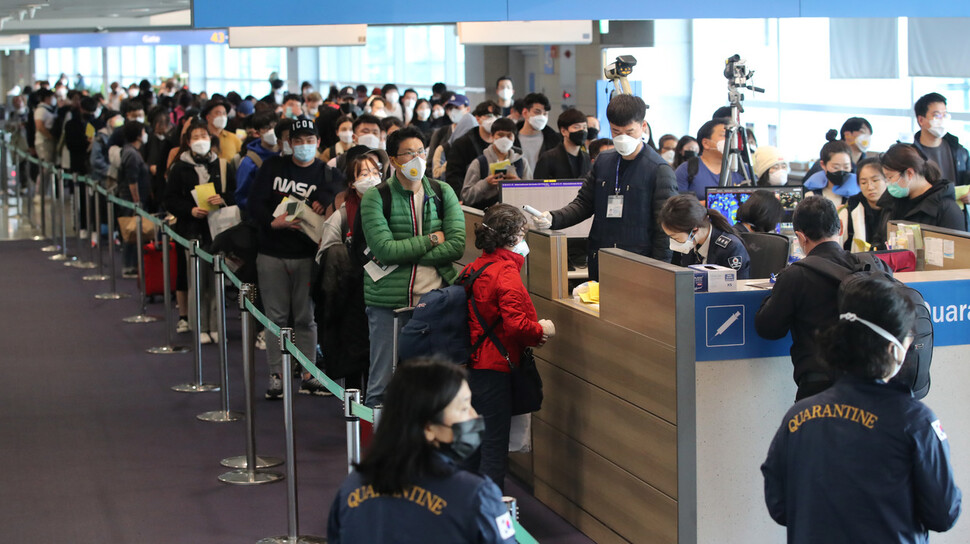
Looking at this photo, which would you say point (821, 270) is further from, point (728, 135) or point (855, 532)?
point (728, 135)

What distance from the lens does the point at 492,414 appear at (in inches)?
184

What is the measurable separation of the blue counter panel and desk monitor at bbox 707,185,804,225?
1.73 meters

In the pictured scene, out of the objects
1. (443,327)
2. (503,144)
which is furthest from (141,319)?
(443,327)

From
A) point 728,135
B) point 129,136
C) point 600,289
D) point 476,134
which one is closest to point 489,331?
point 600,289

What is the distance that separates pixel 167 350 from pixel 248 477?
2.95 metres

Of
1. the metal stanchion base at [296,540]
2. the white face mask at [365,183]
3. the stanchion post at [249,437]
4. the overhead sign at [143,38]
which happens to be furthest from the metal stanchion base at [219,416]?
the overhead sign at [143,38]

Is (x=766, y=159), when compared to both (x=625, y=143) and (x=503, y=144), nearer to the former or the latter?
(x=503, y=144)

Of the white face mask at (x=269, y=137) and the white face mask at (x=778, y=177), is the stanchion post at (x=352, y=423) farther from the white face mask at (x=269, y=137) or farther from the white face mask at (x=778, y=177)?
the white face mask at (x=269, y=137)

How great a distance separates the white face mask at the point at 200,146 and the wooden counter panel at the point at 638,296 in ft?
13.6

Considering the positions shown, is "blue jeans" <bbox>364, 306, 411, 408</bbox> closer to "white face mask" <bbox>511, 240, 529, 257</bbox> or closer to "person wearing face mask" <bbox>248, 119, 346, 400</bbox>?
"white face mask" <bbox>511, 240, 529, 257</bbox>

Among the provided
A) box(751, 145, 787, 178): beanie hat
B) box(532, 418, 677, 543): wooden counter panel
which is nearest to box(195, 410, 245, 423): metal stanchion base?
box(532, 418, 677, 543): wooden counter panel

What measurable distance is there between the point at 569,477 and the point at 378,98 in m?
7.76

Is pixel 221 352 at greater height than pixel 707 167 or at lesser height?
lesser

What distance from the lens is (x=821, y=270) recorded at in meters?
3.77
